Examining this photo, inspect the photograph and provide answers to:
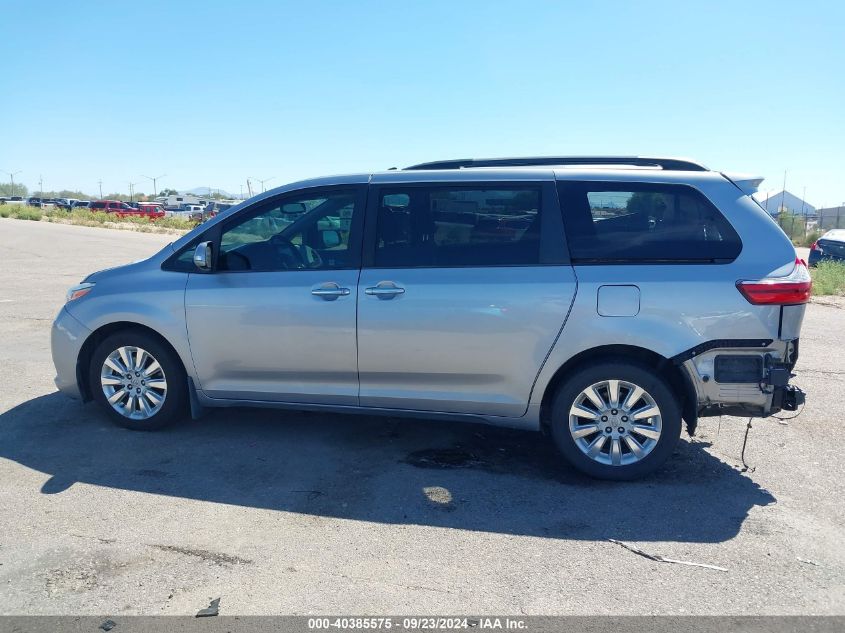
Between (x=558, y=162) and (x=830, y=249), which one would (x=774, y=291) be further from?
(x=830, y=249)

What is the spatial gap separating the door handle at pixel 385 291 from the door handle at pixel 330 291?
0.16 meters

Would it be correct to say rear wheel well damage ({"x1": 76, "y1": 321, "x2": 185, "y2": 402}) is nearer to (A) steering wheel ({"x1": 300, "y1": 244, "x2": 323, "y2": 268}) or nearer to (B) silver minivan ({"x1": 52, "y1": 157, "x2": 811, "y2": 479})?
(B) silver minivan ({"x1": 52, "y1": 157, "x2": 811, "y2": 479})

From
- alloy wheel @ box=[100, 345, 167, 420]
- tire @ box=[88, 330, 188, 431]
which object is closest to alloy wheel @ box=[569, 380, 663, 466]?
tire @ box=[88, 330, 188, 431]

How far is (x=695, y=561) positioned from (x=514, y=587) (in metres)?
1.01

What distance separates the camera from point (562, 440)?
15.7 ft

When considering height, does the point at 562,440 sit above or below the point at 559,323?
below

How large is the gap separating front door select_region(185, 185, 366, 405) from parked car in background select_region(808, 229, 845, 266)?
18502mm

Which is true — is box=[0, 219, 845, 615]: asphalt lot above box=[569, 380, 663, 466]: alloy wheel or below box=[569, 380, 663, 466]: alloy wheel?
below

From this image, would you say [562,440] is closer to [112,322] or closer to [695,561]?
[695,561]

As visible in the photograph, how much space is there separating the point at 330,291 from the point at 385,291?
0.40 metres

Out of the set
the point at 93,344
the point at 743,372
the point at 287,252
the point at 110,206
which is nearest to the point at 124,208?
the point at 110,206

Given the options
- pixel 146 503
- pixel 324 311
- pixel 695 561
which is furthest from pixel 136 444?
pixel 695 561

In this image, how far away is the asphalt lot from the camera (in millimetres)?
3402

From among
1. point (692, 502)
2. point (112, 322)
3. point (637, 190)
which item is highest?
point (637, 190)
